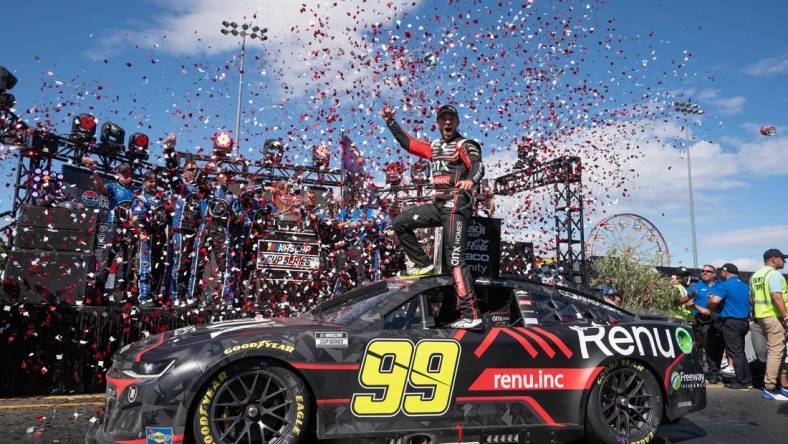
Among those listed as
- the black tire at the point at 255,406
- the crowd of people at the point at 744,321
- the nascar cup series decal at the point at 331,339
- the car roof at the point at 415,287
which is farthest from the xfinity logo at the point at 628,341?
the crowd of people at the point at 744,321

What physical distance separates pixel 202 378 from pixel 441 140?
3.18 metres

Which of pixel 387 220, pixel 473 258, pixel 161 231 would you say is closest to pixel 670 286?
pixel 387 220

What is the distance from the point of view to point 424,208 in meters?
5.25

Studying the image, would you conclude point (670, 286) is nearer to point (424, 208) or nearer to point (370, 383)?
point (424, 208)

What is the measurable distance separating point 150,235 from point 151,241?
0.41ft

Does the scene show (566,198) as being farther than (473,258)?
Yes

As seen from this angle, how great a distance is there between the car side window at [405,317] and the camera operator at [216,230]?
5.00 metres

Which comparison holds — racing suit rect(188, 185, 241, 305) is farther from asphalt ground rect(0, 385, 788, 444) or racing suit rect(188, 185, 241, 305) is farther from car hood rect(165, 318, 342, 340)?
car hood rect(165, 318, 342, 340)

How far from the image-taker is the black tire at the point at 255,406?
3377 millimetres

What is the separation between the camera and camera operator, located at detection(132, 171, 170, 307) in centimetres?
812

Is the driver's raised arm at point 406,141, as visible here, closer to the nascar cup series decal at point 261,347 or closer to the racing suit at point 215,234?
the nascar cup series decal at point 261,347

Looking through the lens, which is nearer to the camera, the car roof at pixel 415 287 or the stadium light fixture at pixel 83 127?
the car roof at pixel 415 287

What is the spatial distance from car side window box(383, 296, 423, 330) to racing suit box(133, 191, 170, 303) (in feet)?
17.0

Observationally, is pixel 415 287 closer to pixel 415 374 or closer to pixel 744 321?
pixel 415 374
